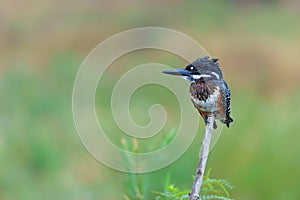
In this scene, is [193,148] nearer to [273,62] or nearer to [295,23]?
[273,62]

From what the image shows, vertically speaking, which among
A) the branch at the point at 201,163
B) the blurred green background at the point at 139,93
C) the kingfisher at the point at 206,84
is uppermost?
the blurred green background at the point at 139,93

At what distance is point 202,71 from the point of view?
1.00 m

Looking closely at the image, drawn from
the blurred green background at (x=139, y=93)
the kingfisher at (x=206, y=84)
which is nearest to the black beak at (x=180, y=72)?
the kingfisher at (x=206, y=84)

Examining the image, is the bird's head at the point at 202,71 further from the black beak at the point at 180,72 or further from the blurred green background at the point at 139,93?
the blurred green background at the point at 139,93

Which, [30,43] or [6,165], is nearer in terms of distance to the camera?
[6,165]

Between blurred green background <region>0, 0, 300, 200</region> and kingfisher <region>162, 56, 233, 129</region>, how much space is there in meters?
1.16

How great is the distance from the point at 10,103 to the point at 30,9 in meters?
8.61

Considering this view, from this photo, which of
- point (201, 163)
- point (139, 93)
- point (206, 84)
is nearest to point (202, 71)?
point (206, 84)

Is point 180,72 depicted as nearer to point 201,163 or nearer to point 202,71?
point 202,71

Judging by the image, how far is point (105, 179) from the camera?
3.75m

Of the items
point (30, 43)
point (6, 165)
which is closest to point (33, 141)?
point (6, 165)

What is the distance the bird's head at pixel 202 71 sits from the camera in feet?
3.28

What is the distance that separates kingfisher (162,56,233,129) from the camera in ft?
3.29

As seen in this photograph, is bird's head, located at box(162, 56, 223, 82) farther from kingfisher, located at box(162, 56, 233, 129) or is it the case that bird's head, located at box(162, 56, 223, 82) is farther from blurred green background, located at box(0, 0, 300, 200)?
blurred green background, located at box(0, 0, 300, 200)
